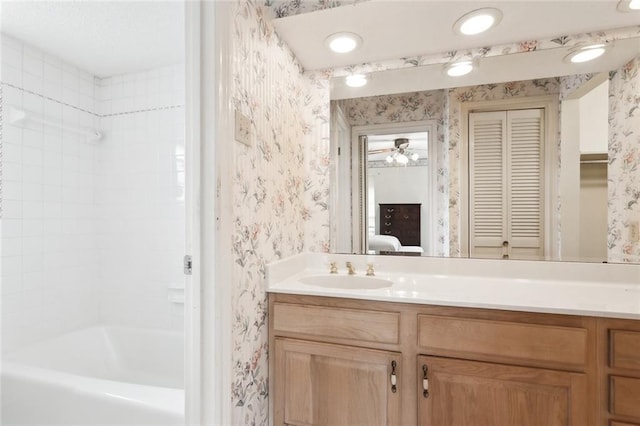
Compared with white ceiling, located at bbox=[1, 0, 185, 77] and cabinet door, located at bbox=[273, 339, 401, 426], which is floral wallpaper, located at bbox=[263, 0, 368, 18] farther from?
cabinet door, located at bbox=[273, 339, 401, 426]

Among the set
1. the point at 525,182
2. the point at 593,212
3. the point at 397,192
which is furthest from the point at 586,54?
the point at 397,192

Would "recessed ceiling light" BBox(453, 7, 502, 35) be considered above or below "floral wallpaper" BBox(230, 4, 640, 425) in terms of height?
above

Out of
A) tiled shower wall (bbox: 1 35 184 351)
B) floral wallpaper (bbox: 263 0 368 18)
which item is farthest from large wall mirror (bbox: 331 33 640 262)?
tiled shower wall (bbox: 1 35 184 351)

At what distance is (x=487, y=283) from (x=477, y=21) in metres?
1.15

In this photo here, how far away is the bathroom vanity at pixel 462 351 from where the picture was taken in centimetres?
99

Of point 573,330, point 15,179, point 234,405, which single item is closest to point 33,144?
point 15,179

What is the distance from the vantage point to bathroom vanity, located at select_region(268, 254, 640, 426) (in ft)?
3.23

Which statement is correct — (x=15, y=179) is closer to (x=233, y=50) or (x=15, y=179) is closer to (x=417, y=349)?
(x=233, y=50)

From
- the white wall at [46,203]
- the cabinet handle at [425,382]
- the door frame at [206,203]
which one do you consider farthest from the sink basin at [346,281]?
the white wall at [46,203]

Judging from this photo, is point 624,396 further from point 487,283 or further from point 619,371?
point 487,283

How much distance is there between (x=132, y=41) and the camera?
5.86ft

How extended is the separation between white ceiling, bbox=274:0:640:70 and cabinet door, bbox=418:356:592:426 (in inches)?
53.8

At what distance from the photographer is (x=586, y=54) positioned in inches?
54.8

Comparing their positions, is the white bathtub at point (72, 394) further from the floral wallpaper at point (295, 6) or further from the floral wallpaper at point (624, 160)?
the floral wallpaper at point (624, 160)
